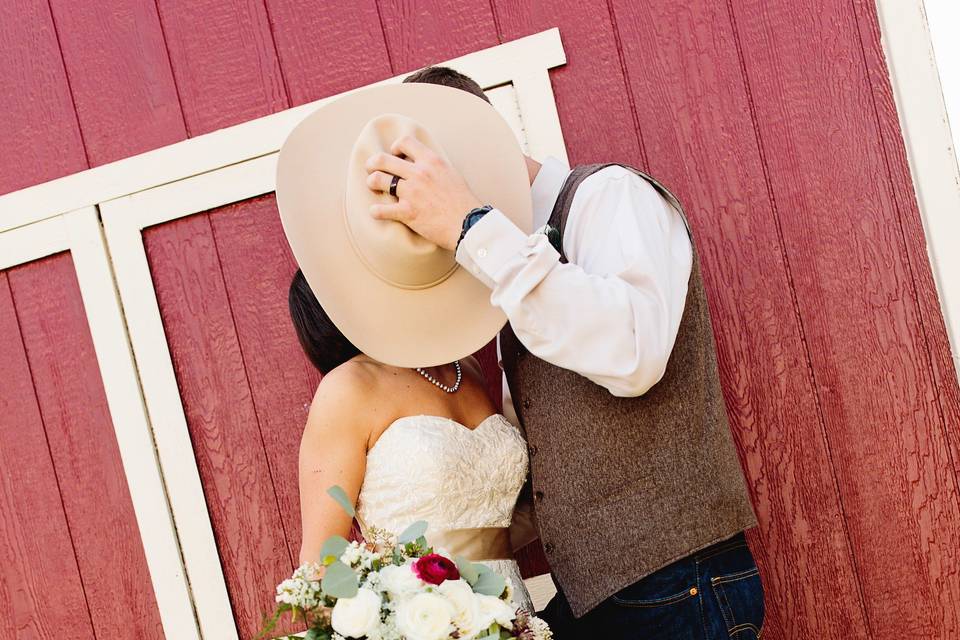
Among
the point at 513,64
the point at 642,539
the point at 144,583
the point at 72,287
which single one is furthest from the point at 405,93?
the point at 144,583

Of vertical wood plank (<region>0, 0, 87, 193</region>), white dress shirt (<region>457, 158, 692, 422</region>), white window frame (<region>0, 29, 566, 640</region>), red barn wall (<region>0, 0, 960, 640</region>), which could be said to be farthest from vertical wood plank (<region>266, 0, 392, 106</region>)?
white dress shirt (<region>457, 158, 692, 422</region>)

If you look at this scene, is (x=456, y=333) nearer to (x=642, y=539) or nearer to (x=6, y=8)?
(x=642, y=539)

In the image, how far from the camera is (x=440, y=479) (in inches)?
69.2

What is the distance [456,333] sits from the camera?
170 centimetres

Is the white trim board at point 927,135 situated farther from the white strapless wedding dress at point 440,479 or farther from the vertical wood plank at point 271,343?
the vertical wood plank at point 271,343

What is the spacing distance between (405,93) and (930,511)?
1745mm

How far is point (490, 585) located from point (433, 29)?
1541 millimetres

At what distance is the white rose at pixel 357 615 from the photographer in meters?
1.24

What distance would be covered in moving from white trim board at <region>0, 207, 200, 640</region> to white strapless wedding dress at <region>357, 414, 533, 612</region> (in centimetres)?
86

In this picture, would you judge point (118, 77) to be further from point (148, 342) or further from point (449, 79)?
point (449, 79)

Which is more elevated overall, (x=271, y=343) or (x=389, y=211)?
(x=389, y=211)

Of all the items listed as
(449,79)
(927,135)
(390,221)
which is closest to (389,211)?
(390,221)

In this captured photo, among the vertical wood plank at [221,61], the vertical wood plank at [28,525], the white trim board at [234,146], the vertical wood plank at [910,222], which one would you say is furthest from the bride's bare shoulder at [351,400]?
the vertical wood plank at [910,222]

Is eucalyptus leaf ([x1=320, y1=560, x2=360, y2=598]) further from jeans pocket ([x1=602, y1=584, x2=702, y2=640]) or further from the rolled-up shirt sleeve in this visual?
jeans pocket ([x1=602, y1=584, x2=702, y2=640])
